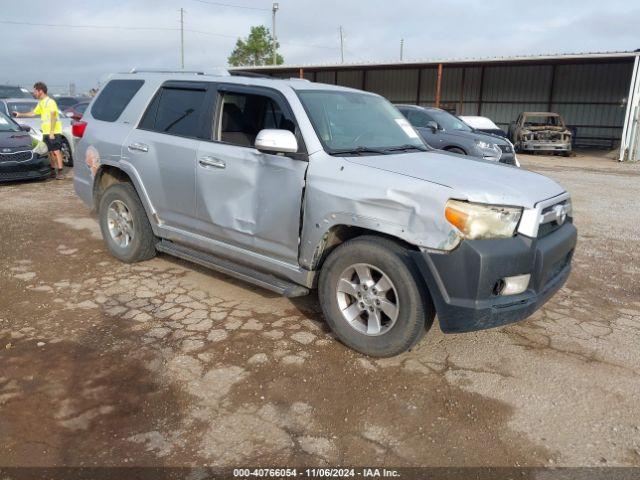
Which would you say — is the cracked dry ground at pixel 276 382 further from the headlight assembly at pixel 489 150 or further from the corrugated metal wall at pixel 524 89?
the corrugated metal wall at pixel 524 89

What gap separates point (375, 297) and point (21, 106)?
42.6 ft

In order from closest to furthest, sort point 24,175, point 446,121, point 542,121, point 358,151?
point 358,151, point 24,175, point 446,121, point 542,121

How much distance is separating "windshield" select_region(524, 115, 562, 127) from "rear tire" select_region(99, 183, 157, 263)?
18.3m

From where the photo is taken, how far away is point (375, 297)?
3.51 metres

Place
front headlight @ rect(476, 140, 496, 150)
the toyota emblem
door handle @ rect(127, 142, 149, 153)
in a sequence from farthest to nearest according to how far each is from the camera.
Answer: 1. front headlight @ rect(476, 140, 496, 150)
2. door handle @ rect(127, 142, 149, 153)
3. the toyota emblem

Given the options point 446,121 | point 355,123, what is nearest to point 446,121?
point 446,121

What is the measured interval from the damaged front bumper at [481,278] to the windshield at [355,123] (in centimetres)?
119

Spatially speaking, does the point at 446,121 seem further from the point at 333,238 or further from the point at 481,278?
the point at 481,278

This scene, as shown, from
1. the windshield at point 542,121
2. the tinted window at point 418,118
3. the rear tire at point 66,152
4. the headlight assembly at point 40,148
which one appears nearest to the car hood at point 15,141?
the headlight assembly at point 40,148

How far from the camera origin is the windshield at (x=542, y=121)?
20.4 meters

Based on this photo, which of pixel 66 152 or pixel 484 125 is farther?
pixel 484 125

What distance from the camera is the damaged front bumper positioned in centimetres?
309

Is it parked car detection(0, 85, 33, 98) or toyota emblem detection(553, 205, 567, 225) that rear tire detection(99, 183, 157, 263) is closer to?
toyota emblem detection(553, 205, 567, 225)

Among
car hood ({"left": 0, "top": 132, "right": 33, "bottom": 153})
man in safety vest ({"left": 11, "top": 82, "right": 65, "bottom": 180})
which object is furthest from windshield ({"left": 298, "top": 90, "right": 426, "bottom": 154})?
man in safety vest ({"left": 11, "top": 82, "right": 65, "bottom": 180})
